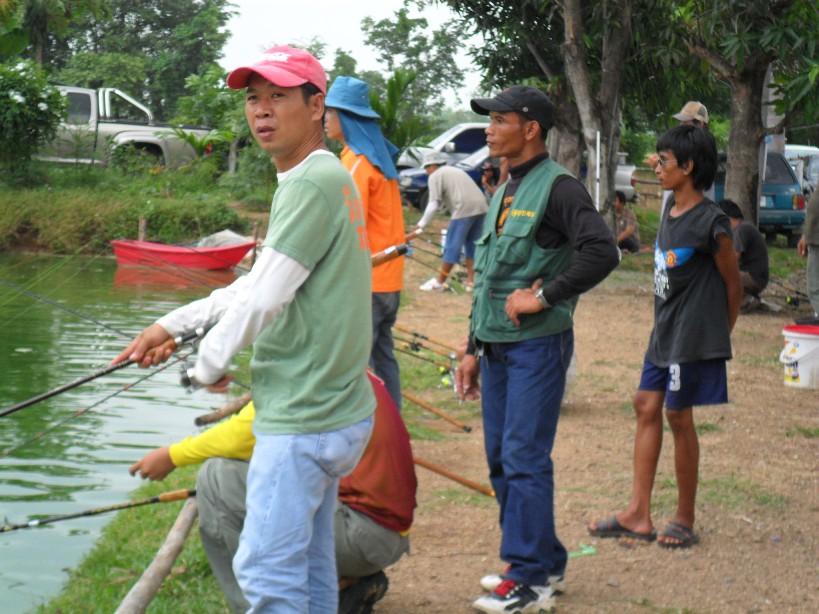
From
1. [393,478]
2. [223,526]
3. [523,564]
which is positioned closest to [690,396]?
[523,564]

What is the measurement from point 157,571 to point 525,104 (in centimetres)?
217

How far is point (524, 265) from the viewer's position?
4582 mm

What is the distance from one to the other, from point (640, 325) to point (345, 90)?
7184mm

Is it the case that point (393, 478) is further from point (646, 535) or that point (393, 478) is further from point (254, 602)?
point (646, 535)

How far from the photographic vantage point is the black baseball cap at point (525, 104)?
454 cm

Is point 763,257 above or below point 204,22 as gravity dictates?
below

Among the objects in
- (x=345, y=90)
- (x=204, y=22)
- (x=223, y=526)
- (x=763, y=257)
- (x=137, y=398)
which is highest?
(x=204, y=22)

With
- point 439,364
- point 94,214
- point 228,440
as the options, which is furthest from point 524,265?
point 94,214

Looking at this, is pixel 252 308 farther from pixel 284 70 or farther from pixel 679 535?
pixel 679 535

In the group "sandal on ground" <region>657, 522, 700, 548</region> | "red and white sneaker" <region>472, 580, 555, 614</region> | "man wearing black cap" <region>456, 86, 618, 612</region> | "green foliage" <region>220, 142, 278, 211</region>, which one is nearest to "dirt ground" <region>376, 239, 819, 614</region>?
"sandal on ground" <region>657, 522, 700, 548</region>

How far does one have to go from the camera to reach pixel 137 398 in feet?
31.9

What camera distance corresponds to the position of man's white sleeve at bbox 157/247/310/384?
3016 millimetres

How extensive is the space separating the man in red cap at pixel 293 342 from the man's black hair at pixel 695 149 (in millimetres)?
2352

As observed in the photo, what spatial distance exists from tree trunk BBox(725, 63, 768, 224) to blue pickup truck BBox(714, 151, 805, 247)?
7405mm
